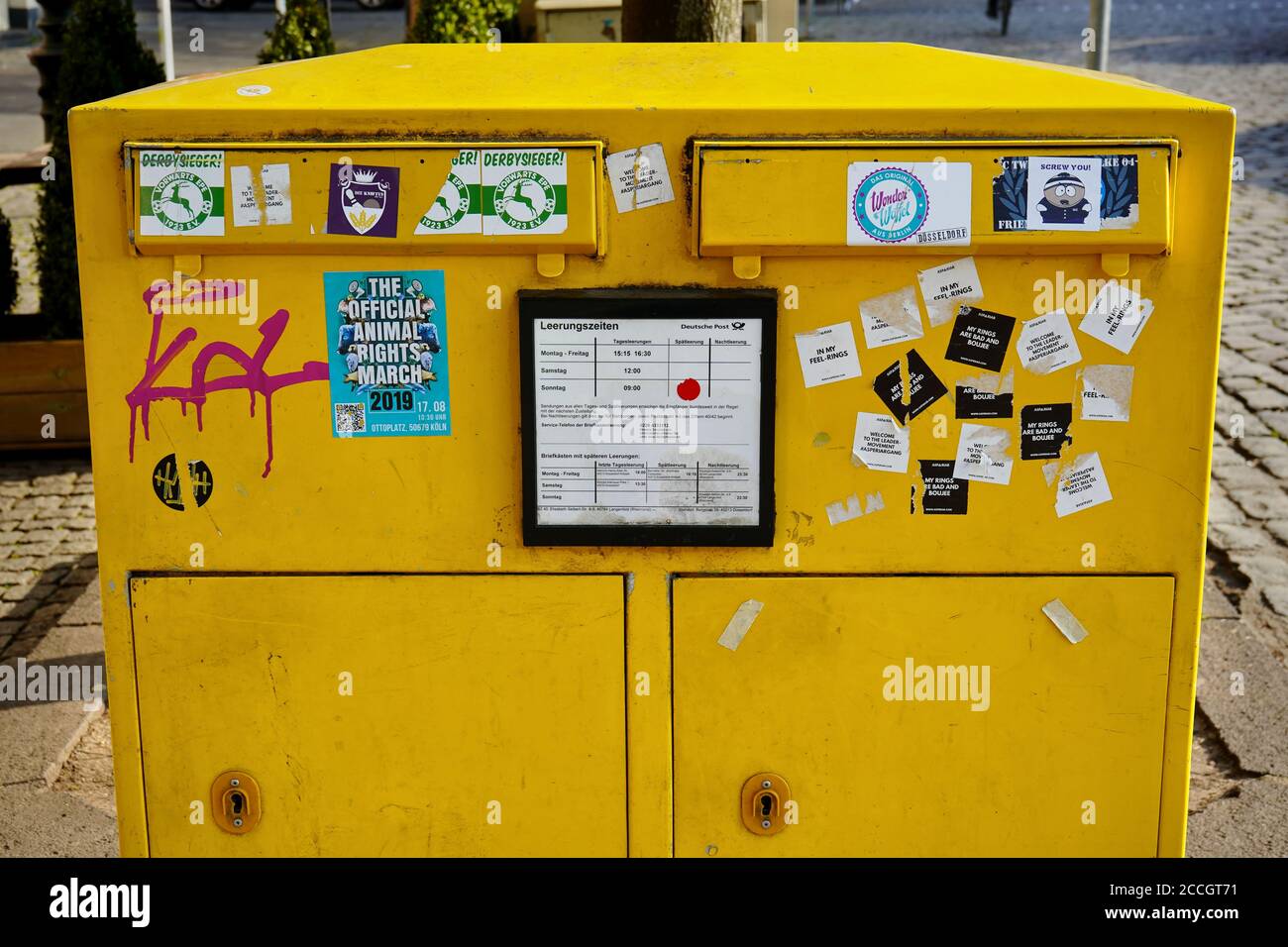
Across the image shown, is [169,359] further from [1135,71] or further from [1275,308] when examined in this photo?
[1135,71]

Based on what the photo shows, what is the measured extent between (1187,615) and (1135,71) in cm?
1570

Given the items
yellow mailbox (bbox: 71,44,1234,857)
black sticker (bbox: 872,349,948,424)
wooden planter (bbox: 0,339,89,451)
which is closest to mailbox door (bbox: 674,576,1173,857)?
yellow mailbox (bbox: 71,44,1234,857)

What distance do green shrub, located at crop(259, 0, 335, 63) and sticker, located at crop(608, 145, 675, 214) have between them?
15.7 ft

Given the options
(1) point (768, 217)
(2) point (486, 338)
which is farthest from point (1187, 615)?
(2) point (486, 338)

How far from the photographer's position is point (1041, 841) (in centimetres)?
285

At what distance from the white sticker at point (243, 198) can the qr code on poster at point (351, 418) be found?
376 millimetres

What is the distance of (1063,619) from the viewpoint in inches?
108

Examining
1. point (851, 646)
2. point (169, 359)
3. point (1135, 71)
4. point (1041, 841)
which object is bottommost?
point (1041, 841)

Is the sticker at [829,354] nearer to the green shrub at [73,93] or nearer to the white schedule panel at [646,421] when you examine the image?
the white schedule panel at [646,421]

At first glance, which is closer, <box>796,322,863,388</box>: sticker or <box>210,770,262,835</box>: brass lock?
<box>796,322,863,388</box>: sticker

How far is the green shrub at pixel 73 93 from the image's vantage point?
6.50 m

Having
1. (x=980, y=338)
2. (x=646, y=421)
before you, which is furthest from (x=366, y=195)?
(x=980, y=338)

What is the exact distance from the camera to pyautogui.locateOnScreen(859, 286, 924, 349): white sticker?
2629 millimetres

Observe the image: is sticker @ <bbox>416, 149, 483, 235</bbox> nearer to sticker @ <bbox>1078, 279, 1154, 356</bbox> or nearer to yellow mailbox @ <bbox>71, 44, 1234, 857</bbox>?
yellow mailbox @ <bbox>71, 44, 1234, 857</bbox>
